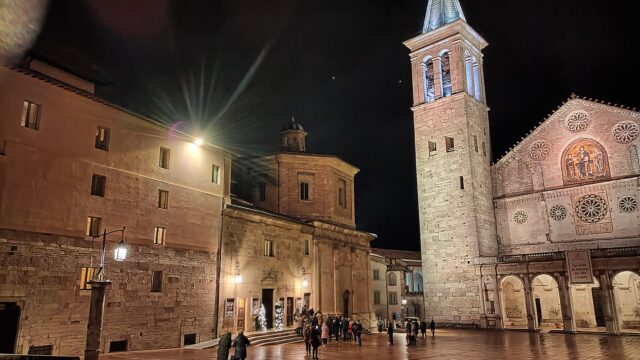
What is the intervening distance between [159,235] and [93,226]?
130 inches

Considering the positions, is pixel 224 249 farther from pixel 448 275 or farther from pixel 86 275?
pixel 448 275

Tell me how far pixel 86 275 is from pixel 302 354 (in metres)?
9.29

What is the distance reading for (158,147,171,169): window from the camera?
71.2ft

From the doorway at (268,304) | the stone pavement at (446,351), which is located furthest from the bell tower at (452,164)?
the doorway at (268,304)

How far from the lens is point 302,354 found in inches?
745

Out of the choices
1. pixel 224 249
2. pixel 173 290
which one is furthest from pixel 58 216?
pixel 224 249

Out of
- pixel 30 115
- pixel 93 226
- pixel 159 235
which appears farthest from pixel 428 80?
pixel 30 115

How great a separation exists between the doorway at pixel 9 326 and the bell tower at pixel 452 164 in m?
30.4

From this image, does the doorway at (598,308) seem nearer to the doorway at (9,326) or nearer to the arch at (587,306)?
the arch at (587,306)

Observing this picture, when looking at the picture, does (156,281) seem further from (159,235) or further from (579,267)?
(579,267)

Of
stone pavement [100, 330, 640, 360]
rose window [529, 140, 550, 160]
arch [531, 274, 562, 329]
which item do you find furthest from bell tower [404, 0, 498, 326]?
stone pavement [100, 330, 640, 360]

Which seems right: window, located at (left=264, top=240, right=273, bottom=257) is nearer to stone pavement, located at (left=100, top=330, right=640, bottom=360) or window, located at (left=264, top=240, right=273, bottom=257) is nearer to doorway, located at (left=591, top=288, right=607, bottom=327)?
stone pavement, located at (left=100, top=330, right=640, bottom=360)

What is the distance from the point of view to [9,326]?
49.3 ft

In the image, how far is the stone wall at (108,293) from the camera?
15422mm
